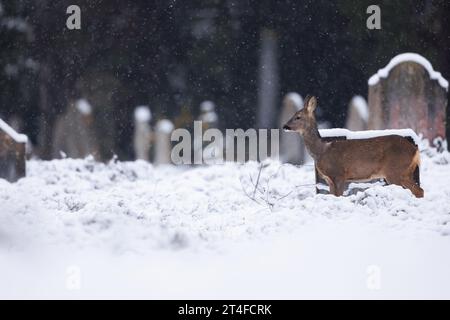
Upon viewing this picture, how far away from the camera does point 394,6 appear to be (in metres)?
17.6

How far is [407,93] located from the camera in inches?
492

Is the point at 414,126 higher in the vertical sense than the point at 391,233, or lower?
higher

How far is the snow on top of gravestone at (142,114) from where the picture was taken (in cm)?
1903

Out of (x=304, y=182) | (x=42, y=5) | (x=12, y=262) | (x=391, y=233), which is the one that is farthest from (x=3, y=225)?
(x=42, y=5)

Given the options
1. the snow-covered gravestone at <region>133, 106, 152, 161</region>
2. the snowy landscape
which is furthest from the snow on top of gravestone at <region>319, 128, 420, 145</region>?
the snow-covered gravestone at <region>133, 106, 152, 161</region>

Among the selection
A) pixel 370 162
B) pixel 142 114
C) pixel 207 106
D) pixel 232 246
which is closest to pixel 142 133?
pixel 142 114

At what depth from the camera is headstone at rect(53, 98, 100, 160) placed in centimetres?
1744

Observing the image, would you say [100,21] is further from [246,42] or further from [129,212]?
[129,212]

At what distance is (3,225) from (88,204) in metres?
1.57

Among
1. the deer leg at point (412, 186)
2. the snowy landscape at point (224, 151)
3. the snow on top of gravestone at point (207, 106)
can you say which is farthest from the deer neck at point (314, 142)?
the snow on top of gravestone at point (207, 106)

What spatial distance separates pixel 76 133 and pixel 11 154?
629 centimetres

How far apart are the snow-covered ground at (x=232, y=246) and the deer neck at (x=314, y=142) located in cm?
62

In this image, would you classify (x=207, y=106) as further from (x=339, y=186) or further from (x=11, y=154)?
(x=339, y=186)

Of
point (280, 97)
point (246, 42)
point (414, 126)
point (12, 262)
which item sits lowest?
point (12, 262)
